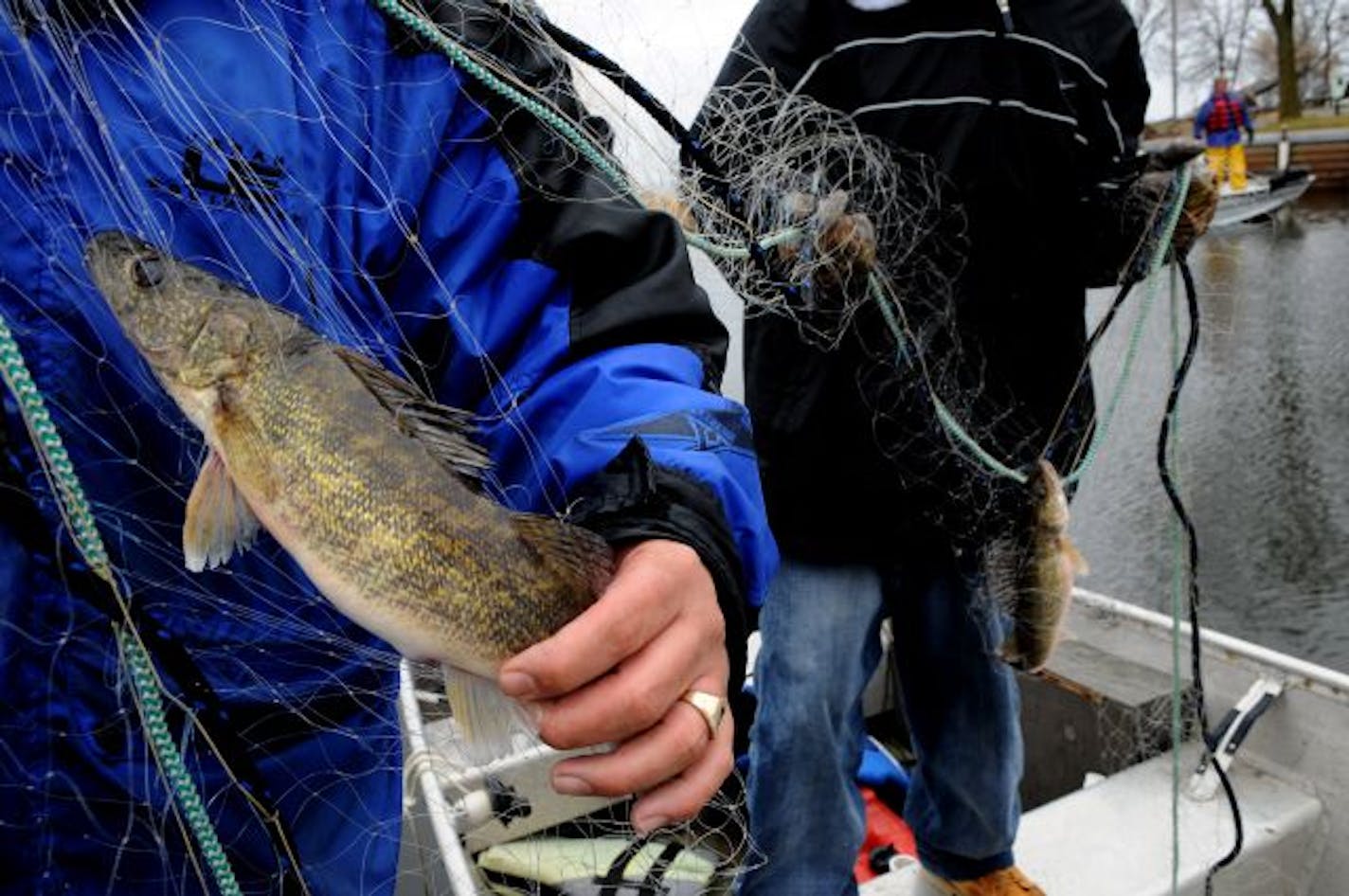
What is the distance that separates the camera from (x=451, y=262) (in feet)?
4.33

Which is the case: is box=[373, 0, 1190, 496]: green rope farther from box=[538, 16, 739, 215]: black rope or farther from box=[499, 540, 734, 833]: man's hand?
box=[499, 540, 734, 833]: man's hand

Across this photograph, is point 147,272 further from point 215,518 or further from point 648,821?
point 648,821

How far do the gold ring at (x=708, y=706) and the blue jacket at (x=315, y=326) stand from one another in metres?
0.15

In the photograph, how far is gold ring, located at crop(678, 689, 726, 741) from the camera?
3.44ft

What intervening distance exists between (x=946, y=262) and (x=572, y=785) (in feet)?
6.33

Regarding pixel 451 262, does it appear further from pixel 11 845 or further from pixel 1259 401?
pixel 1259 401

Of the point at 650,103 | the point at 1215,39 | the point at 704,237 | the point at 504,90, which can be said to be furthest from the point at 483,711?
the point at 1215,39

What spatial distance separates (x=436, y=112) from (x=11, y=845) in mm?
942

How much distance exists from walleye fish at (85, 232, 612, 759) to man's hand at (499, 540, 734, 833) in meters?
0.08

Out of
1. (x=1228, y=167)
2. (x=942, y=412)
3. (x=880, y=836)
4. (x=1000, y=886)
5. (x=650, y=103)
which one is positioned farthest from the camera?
(x=1228, y=167)

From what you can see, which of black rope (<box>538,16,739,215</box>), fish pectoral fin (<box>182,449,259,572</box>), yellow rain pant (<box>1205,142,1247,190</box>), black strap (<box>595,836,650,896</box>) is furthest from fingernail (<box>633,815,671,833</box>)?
yellow rain pant (<box>1205,142,1247,190</box>)

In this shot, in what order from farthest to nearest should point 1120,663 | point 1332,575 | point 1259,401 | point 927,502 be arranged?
point 1259,401 < point 1332,575 < point 1120,663 < point 927,502

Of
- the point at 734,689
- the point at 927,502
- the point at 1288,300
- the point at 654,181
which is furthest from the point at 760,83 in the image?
the point at 1288,300

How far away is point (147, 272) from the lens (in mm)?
998
